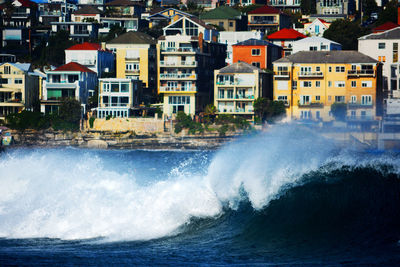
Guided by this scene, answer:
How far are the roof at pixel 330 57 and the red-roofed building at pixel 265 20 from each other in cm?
2736

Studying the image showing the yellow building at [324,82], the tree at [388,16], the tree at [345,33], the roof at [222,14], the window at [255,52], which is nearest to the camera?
the yellow building at [324,82]

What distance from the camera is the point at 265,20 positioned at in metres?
105

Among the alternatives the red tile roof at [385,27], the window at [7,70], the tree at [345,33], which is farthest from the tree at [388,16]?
the window at [7,70]

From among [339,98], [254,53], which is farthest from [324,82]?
[254,53]

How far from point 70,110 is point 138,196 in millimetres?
51952

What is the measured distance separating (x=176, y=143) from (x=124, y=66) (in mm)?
13569

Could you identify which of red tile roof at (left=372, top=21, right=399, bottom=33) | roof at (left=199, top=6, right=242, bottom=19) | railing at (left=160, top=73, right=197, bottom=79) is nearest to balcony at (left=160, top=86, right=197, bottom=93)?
railing at (left=160, top=73, right=197, bottom=79)

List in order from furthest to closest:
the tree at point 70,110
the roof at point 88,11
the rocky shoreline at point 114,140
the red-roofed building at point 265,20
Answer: the roof at point 88,11 < the red-roofed building at point 265,20 < the tree at point 70,110 < the rocky shoreline at point 114,140

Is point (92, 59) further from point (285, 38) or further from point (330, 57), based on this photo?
point (330, 57)

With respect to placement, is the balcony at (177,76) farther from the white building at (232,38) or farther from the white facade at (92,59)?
the white building at (232,38)

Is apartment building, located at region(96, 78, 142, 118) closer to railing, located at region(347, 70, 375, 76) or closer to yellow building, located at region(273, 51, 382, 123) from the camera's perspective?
yellow building, located at region(273, 51, 382, 123)

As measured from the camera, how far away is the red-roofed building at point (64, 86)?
77000 mm

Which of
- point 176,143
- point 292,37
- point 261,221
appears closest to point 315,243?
point 261,221

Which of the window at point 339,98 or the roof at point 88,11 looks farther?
the roof at point 88,11
